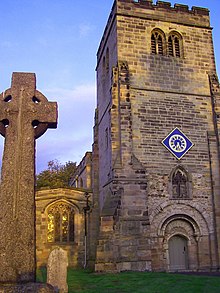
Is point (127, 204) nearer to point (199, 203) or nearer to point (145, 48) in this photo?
point (199, 203)

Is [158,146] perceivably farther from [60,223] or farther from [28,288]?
[28,288]

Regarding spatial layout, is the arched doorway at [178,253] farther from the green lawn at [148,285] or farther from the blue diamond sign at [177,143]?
the green lawn at [148,285]

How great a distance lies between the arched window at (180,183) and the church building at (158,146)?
50mm

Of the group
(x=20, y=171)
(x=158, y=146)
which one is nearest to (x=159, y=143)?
(x=158, y=146)

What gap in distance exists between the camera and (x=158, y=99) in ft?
62.4

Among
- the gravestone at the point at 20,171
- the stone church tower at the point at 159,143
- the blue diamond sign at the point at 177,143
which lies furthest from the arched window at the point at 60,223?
the gravestone at the point at 20,171

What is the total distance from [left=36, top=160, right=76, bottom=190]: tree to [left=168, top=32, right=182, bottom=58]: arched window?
67.2 ft

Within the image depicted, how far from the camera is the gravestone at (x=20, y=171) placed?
441cm

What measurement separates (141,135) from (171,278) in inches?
316

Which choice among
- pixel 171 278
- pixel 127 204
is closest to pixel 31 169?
pixel 171 278

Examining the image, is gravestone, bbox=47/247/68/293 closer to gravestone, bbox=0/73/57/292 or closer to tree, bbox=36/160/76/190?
gravestone, bbox=0/73/57/292

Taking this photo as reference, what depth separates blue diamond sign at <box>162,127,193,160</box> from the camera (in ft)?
60.0

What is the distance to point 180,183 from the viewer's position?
18109 millimetres

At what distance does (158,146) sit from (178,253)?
5375mm
